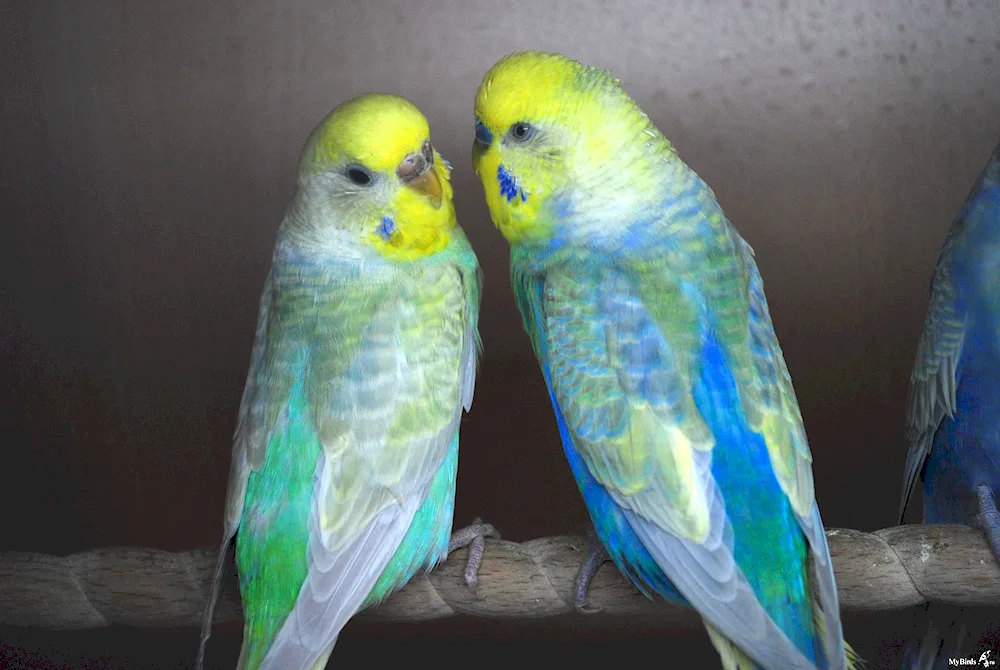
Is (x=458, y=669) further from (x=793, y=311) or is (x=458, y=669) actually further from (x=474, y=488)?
(x=793, y=311)

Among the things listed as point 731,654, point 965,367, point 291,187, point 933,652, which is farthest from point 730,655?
point 291,187

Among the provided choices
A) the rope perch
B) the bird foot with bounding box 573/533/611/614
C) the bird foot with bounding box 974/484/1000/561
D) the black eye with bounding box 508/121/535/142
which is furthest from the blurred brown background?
the bird foot with bounding box 573/533/611/614

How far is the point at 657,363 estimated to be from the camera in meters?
2.36

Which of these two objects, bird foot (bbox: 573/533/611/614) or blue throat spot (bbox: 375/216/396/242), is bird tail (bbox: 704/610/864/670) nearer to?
bird foot (bbox: 573/533/611/614)

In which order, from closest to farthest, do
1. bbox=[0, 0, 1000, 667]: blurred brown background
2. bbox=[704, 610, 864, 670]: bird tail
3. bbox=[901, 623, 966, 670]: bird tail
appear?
bbox=[704, 610, 864, 670]: bird tail → bbox=[901, 623, 966, 670]: bird tail → bbox=[0, 0, 1000, 667]: blurred brown background

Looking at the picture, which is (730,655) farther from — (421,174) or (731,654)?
(421,174)

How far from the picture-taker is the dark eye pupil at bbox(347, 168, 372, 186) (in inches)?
98.4

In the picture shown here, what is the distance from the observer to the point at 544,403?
3965 mm

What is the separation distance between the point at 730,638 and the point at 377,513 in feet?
2.93

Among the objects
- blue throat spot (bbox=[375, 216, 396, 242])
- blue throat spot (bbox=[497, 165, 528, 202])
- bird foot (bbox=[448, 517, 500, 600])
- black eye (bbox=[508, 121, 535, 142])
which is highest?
black eye (bbox=[508, 121, 535, 142])

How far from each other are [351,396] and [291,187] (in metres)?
1.59

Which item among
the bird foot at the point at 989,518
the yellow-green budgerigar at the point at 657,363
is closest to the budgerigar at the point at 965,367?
the bird foot at the point at 989,518

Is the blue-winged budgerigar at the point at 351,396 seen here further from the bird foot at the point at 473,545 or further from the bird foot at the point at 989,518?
the bird foot at the point at 989,518

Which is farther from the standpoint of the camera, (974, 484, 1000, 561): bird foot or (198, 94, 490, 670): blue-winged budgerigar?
(974, 484, 1000, 561): bird foot
